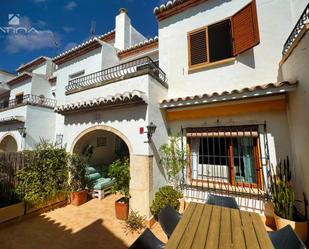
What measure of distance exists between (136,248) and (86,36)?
20.3 m

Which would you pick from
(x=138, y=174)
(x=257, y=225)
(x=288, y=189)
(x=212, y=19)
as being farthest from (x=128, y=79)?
(x=288, y=189)

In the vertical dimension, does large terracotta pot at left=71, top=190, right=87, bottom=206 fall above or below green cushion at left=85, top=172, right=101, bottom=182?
below

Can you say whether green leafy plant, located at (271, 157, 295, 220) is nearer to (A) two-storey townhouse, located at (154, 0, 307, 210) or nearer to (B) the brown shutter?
(A) two-storey townhouse, located at (154, 0, 307, 210)

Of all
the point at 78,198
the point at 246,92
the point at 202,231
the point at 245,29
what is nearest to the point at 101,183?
the point at 78,198

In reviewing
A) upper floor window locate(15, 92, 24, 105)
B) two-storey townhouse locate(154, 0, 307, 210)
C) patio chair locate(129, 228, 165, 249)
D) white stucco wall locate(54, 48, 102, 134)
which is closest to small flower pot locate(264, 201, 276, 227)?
two-storey townhouse locate(154, 0, 307, 210)

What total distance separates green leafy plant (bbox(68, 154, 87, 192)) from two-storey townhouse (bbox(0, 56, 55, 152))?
740 cm

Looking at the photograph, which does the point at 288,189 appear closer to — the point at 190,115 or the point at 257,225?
the point at 257,225

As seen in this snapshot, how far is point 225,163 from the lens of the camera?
245 inches

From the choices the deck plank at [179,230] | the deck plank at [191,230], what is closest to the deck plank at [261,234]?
the deck plank at [191,230]

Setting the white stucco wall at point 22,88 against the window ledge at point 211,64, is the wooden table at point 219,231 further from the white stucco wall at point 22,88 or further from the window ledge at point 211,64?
the white stucco wall at point 22,88

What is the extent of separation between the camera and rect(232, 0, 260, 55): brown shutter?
5.94m

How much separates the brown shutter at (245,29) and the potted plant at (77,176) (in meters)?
8.36

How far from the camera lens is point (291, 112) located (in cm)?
495

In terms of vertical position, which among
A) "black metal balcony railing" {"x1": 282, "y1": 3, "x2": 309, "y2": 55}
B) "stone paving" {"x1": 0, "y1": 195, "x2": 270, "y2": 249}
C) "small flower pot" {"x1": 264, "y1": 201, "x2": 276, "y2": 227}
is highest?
"black metal balcony railing" {"x1": 282, "y1": 3, "x2": 309, "y2": 55}
